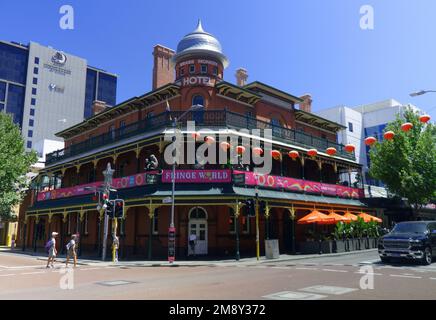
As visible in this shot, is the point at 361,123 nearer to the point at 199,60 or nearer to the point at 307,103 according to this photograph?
the point at 307,103

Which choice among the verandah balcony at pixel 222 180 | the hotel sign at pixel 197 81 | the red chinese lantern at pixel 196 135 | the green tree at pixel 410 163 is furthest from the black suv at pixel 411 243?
the green tree at pixel 410 163

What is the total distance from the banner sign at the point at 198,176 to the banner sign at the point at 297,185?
3.09 feet

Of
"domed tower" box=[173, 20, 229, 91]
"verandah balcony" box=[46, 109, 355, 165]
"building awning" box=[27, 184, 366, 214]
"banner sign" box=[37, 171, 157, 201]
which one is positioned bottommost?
"building awning" box=[27, 184, 366, 214]

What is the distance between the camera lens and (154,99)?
1214 inches

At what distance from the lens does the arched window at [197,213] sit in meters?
25.7

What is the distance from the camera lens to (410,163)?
34000mm

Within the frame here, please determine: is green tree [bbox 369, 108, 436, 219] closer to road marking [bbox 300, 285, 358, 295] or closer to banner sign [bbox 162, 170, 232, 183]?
banner sign [bbox 162, 170, 232, 183]

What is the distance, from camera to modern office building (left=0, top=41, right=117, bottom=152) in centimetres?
10512

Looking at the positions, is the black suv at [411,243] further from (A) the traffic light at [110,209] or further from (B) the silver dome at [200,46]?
(B) the silver dome at [200,46]

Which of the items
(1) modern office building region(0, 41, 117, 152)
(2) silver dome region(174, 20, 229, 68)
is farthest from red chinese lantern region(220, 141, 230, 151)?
(1) modern office building region(0, 41, 117, 152)

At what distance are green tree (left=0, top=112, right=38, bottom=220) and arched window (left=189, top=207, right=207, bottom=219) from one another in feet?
66.6

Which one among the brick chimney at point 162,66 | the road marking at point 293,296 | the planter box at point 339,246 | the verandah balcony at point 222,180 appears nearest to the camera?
the road marking at point 293,296
